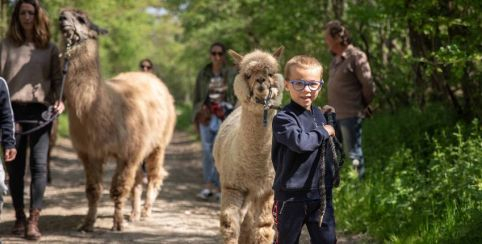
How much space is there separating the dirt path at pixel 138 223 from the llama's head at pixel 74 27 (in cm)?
180

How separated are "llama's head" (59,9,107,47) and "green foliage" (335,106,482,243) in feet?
9.55

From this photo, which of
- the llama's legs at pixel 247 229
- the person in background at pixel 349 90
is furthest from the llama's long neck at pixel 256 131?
the person in background at pixel 349 90

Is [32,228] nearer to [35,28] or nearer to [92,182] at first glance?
[92,182]

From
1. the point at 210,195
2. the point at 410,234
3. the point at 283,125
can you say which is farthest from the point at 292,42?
the point at 283,125

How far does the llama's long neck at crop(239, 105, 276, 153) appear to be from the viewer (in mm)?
4021

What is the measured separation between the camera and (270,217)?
4.23 meters

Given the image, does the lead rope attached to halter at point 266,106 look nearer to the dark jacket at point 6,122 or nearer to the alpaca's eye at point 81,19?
the dark jacket at point 6,122

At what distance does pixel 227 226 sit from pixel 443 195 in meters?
1.87

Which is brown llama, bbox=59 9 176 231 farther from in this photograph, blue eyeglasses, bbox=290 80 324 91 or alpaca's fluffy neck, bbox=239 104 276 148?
blue eyeglasses, bbox=290 80 324 91

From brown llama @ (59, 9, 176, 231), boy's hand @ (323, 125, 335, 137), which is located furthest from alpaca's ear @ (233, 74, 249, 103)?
brown llama @ (59, 9, 176, 231)

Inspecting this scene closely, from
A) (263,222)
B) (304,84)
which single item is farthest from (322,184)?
(263,222)

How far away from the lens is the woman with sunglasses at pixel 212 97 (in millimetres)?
7844

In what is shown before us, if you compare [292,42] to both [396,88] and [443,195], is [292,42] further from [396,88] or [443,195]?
[443,195]

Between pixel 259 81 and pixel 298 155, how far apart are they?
81cm
